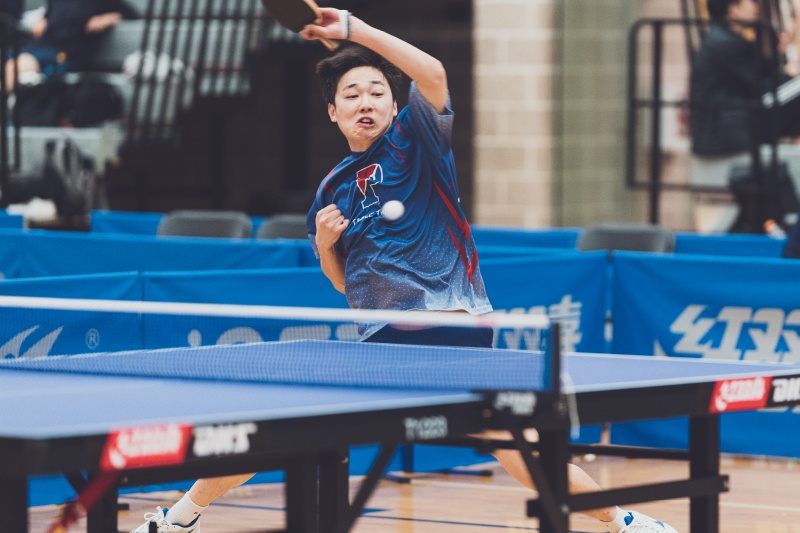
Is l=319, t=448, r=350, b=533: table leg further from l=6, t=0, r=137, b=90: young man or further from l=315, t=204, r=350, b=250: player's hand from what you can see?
l=6, t=0, r=137, b=90: young man

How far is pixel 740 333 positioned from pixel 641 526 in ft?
9.68

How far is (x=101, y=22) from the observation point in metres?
15.3

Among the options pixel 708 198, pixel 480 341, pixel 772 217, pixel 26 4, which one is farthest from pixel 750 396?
pixel 26 4

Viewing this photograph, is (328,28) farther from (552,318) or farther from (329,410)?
(552,318)

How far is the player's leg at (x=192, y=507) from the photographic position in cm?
502

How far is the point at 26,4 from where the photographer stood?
54.7 ft

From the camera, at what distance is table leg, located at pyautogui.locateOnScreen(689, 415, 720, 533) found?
4398mm

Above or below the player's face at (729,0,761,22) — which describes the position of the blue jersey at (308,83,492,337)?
below

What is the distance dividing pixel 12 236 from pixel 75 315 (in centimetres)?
294

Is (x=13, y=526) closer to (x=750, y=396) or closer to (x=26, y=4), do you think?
(x=750, y=396)

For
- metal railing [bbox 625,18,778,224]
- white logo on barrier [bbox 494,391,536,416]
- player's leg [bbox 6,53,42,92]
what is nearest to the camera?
white logo on barrier [bbox 494,391,536,416]

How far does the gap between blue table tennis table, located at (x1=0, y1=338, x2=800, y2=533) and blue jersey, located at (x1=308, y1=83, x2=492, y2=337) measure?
0.70 ft

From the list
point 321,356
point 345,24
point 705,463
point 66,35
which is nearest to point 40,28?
point 66,35

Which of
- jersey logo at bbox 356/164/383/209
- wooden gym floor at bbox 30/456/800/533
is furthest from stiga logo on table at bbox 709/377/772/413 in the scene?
wooden gym floor at bbox 30/456/800/533
